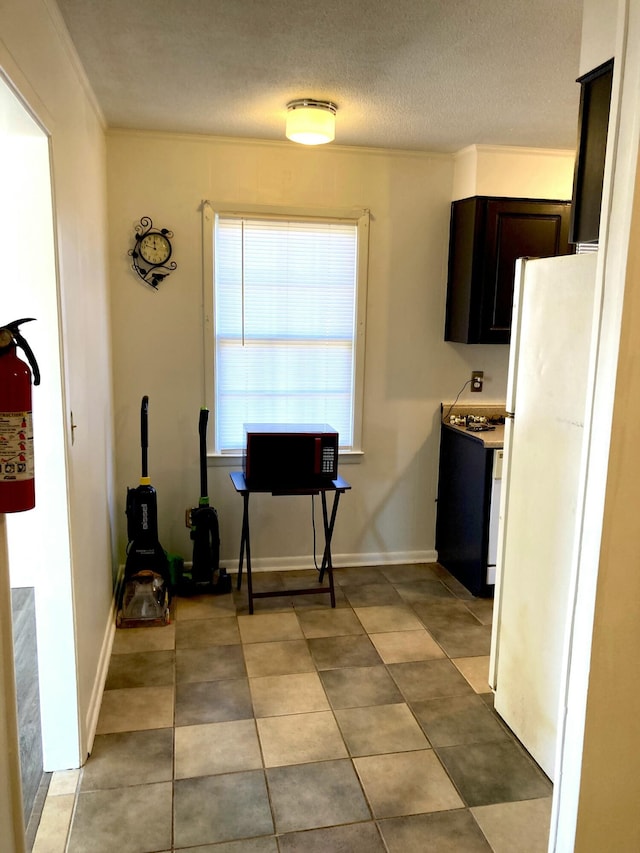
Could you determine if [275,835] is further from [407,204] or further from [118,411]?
[407,204]

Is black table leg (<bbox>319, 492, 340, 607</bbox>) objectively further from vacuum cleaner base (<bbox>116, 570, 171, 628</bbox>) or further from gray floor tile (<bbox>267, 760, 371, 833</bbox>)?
gray floor tile (<bbox>267, 760, 371, 833</bbox>)

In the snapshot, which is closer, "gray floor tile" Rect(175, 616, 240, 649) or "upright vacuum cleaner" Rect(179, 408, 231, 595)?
"gray floor tile" Rect(175, 616, 240, 649)

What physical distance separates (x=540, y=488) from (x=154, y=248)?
2.43 meters

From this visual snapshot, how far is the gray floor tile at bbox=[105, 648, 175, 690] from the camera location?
9.06 feet

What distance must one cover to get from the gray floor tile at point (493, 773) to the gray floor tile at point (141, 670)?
3.98ft

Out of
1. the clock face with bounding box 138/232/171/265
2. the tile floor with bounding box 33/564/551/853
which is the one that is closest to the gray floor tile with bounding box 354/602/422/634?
the tile floor with bounding box 33/564/551/853

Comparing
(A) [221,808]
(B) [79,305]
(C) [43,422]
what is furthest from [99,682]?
(B) [79,305]

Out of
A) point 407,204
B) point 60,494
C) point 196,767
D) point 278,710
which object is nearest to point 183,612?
point 278,710

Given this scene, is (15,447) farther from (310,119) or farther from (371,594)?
(371,594)

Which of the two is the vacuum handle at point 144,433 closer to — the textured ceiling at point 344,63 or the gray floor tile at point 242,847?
the textured ceiling at point 344,63

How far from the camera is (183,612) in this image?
345 cm

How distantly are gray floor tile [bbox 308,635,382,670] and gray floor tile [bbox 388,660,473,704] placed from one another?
0.43 feet

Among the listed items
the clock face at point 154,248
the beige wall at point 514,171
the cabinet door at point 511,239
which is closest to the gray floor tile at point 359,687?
the cabinet door at point 511,239

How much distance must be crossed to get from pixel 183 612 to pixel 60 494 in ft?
5.19
